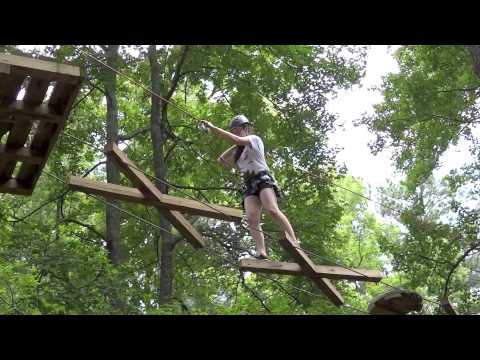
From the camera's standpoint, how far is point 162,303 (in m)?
13.6

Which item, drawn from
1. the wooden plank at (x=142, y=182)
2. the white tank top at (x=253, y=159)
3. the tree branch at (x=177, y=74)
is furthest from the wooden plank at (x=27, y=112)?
the tree branch at (x=177, y=74)

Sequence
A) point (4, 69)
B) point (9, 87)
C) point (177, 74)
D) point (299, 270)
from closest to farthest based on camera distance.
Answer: point (4, 69), point (9, 87), point (299, 270), point (177, 74)

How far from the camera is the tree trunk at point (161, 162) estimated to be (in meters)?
14.1

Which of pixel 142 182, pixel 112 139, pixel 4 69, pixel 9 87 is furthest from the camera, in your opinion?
pixel 112 139

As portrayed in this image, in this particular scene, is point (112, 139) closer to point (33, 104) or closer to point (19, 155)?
point (19, 155)

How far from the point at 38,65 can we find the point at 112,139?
1030 centimetres

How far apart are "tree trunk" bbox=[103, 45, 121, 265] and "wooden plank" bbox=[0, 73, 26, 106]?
961 cm

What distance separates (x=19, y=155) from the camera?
561cm

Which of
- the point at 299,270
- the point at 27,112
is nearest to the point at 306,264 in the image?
the point at 299,270

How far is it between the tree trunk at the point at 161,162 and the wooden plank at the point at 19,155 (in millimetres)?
8496

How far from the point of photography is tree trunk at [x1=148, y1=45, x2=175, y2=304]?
14.1 metres

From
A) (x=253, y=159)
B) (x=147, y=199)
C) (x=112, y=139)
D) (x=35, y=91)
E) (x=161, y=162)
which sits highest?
(x=112, y=139)

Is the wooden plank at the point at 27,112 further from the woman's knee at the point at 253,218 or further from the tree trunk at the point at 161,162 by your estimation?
the tree trunk at the point at 161,162

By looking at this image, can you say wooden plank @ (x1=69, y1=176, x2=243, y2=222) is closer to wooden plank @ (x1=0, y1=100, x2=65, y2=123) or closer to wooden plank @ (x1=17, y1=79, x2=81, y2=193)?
wooden plank @ (x1=17, y1=79, x2=81, y2=193)
